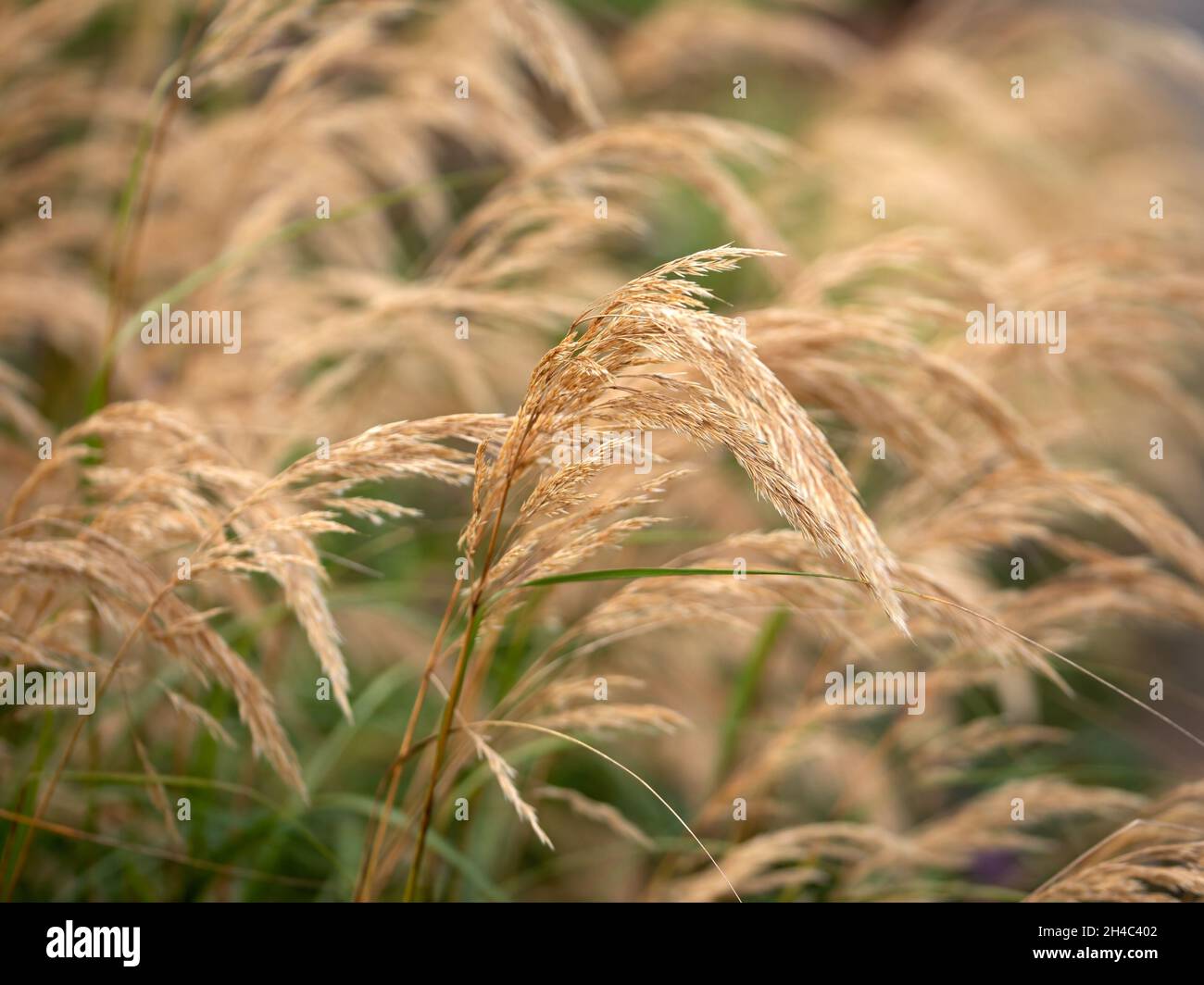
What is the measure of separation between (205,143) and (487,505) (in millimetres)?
1315

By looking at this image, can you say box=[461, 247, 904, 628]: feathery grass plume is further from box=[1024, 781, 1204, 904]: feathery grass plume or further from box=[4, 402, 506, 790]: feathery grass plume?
box=[1024, 781, 1204, 904]: feathery grass plume

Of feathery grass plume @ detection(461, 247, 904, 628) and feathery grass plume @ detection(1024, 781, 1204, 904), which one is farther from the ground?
feathery grass plume @ detection(461, 247, 904, 628)

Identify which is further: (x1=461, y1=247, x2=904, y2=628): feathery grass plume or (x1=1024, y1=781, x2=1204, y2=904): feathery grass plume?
(x1=1024, y1=781, x2=1204, y2=904): feathery grass plume

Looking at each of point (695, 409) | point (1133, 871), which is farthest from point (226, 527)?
point (1133, 871)

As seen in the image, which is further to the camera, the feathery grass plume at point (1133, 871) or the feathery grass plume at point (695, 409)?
the feathery grass plume at point (1133, 871)

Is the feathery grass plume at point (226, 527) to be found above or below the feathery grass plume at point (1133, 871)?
above

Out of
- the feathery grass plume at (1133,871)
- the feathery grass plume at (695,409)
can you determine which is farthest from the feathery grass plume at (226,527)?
the feathery grass plume at (1133,871)

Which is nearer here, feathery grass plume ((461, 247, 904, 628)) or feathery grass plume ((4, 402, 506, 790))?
feathery grass plume ((461, 247, 904, 628))

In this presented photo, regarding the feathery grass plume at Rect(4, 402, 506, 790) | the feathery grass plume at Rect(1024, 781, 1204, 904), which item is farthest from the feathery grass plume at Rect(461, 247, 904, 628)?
the feathery grass plume at Rect(1024, 781, 1204, 904)

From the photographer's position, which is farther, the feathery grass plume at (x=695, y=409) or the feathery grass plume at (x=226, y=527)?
the feathery grass plume at (x=226, y=527)

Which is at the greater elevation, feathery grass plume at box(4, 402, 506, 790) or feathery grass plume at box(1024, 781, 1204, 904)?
feathery grass plume at box(4, 402, 506, 790)

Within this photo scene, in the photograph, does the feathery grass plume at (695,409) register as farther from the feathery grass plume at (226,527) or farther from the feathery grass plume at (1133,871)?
the feathery grass plume at (1133,871)

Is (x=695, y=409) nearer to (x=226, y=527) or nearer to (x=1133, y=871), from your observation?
(x=226, y=527)
